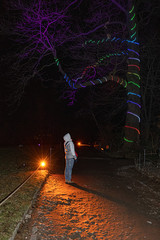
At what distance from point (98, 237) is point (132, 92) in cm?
1453

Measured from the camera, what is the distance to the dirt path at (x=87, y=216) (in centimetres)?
402

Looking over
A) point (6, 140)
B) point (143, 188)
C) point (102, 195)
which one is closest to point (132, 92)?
point (143, 188)

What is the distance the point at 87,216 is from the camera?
481 cm

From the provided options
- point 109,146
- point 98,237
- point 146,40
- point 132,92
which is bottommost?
point 98,237

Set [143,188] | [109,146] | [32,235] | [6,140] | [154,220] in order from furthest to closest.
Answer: [6,140] → [109,146] → [143,188] → [154,220] → [32,235]

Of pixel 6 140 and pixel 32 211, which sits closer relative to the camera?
pixel 32 211

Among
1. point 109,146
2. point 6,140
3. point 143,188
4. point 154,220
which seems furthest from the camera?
point 6,140

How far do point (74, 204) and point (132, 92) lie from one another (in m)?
13.3

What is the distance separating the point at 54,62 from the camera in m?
16.6

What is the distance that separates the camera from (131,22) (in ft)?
54.3

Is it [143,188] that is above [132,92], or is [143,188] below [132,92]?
below

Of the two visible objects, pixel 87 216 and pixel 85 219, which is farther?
pixel 87 216

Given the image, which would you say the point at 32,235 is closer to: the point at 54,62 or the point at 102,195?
the point at 102,195

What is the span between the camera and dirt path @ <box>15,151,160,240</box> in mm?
4016
